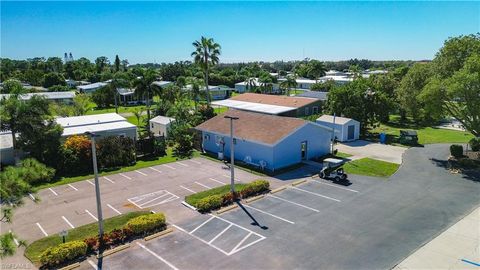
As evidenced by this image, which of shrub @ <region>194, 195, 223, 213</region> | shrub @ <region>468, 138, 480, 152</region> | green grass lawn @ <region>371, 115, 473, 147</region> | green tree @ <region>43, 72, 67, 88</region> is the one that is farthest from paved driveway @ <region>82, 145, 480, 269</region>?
green tree @ <region>43, 72, 67, 88</region>

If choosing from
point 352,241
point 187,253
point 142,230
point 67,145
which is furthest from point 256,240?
point 67,145

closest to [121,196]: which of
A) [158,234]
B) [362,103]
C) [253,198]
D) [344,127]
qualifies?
[158,234]

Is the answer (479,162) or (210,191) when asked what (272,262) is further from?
(479,162)

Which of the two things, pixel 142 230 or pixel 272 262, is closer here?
pixel 272 262

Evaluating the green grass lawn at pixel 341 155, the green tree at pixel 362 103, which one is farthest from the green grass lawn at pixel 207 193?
the green tree at pixel 362 103

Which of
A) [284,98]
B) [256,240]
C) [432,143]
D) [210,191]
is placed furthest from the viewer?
[284,98]

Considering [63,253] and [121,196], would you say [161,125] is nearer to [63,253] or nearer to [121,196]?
[121,196]
